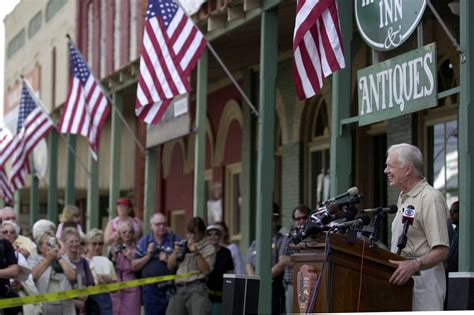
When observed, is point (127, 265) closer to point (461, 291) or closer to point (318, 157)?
point (318, 157)

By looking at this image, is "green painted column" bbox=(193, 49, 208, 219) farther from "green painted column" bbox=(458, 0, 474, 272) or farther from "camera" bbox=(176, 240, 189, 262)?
"green painted column" bbox=(458, 0, 474, 272)

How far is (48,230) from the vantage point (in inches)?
538

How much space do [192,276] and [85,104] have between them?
6.34 metres

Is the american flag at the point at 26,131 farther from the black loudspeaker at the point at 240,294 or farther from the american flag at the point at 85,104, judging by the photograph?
the black loudspeaker at the point at 240,294

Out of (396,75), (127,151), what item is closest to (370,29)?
(396,75)

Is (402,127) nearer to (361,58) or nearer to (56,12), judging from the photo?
(361,58)

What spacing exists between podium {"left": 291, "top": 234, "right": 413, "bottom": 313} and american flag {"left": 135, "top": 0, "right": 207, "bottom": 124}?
7571mm

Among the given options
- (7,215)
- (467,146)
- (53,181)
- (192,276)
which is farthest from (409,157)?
(53,181)

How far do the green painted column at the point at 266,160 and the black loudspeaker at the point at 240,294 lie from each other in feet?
8.57

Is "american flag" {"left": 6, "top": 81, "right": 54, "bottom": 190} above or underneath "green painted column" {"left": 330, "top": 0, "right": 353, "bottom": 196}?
above

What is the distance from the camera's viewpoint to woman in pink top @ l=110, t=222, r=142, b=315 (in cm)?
1473

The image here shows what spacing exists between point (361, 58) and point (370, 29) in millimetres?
6115

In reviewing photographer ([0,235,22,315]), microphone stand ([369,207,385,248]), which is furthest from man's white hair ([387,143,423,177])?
photographer ([0,235,22,315])

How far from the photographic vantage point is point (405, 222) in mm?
8094
